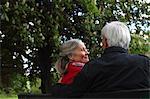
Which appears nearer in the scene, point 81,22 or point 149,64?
point 149,64

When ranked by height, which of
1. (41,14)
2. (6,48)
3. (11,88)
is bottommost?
(11,88)

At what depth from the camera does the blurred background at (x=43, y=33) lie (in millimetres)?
7121

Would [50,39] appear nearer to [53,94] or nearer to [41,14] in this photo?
[41,14]

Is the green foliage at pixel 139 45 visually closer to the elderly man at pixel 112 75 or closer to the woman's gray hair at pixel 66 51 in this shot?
the woman's gray hair at pixel 66 51

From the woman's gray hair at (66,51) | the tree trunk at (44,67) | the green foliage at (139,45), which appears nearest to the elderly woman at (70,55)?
the woman's gray hair at (66,51)

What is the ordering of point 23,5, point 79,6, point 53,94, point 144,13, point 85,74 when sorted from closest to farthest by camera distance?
1. point 85,74
2. point 53,94
3. point 23,5
4. point 79,6
5. point 144,13

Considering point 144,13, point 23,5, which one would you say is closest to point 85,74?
point 23,5

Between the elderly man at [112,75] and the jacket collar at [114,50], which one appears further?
the jacket collar at [114,50]

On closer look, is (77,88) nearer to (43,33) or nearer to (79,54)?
(79,54)

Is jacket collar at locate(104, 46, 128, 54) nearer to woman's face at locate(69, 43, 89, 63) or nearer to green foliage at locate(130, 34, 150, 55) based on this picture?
woman's face at locate(69, 43, 89, 63)

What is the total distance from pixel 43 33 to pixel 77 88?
12.1 ft

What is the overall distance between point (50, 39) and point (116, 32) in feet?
11.9

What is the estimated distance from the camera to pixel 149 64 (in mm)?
3727

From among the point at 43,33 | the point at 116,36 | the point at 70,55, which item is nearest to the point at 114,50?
the point at 116,36
